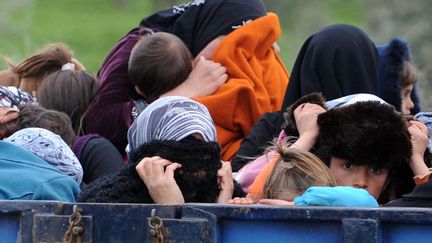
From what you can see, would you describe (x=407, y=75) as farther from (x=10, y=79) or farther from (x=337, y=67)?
(x=10, y=79)

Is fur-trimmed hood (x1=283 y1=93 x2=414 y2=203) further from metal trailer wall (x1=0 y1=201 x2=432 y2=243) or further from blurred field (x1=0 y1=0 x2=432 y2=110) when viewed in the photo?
blurred field (x1=0 y1=0 x2=432 y2=110)

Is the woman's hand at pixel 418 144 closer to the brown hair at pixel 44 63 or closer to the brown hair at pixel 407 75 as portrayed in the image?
the brown hair at pixel 407 75

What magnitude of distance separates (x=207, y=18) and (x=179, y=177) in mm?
2159

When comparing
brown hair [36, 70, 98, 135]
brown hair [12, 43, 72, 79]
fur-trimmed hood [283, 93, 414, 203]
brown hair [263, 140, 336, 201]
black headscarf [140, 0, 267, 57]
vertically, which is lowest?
brown hair [263, 140, 336, 201]

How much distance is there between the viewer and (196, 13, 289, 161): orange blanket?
549 cm

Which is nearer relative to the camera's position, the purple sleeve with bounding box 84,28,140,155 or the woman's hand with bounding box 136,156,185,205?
the woman's hand with bounding box 136,156,185,205

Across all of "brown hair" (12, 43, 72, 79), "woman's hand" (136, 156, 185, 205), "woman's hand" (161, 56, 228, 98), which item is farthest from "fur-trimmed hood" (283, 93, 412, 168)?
"brown hair" (12, 43, 72, 79)

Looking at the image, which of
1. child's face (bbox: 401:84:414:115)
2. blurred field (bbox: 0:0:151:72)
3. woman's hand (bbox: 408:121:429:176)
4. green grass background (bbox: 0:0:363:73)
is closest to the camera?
woman's hand (bbox: 408:121:429:176)

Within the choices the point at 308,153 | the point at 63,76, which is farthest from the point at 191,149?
the point at 63,76

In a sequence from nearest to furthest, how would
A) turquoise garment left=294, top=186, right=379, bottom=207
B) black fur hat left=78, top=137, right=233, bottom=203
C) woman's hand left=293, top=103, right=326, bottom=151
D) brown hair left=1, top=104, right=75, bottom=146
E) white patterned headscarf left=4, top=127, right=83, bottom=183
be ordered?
→ turquoise garment left=294, top=186, right=379, bottom=207
black fur hat left=78, top=137, right=233, bottom=203
woman's hand left=293, top=103, right=326, bottom=151
white patterned headscarf left=4, top=127, right=83, bottom=183
brown hair left=1, top=104, right=75, bottom=146

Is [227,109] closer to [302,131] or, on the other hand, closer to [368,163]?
[302,131]

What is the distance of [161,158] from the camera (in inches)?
156

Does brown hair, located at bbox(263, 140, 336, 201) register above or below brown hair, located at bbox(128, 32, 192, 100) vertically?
below

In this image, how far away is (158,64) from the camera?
18.2 ft
